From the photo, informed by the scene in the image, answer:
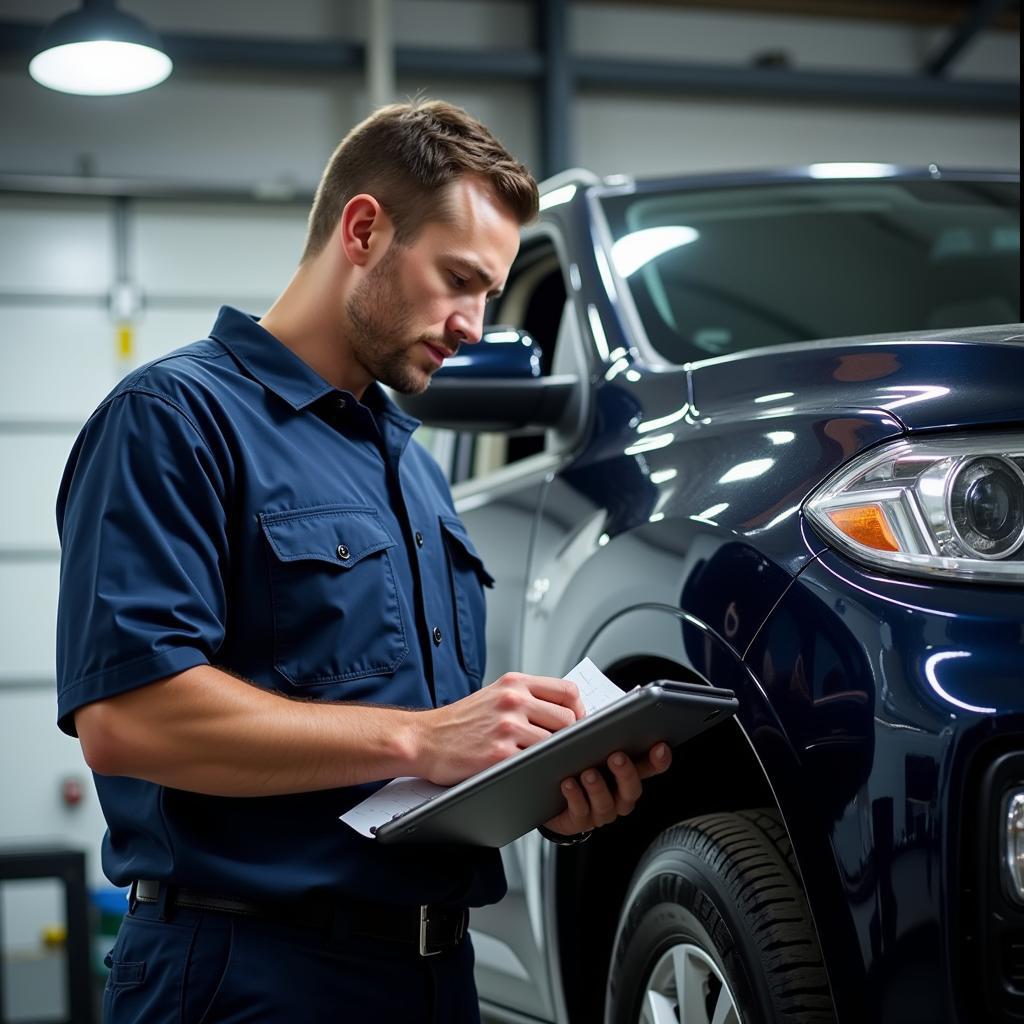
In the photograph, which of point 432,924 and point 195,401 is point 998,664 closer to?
point 432,924

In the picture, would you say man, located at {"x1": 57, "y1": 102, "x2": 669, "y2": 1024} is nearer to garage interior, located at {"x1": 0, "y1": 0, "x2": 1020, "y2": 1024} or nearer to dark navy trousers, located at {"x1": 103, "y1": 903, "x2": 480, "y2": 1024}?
dark navy trousers, located at {"x1": 103, "y1": 903, "x2": 480, "y2": 1024}

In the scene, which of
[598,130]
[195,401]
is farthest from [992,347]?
[598,130]

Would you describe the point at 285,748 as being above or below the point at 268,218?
below

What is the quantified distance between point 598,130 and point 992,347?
308 inches

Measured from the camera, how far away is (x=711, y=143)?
9367 millimetres

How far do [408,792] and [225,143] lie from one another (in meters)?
7.51

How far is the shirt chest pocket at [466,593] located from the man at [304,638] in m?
0.01

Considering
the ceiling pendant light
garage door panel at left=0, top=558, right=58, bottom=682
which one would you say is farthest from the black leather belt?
garage door panel at left=0, top=558, right=58, bottom=682

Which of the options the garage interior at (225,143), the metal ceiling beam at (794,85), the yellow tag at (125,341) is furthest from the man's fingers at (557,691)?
the metal ceiling beam at (794,85)

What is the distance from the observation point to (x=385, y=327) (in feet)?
5.77

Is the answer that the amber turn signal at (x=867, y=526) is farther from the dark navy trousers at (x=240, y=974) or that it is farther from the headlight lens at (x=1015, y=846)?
the dark navy trousers at (x=240, y=974)

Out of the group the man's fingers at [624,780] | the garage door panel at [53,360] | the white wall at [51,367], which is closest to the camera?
the man's fingers at [624,780]

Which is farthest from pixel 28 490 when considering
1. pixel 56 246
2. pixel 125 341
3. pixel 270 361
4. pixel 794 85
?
pixel 270 361

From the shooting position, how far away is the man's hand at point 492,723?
4.87 ft
